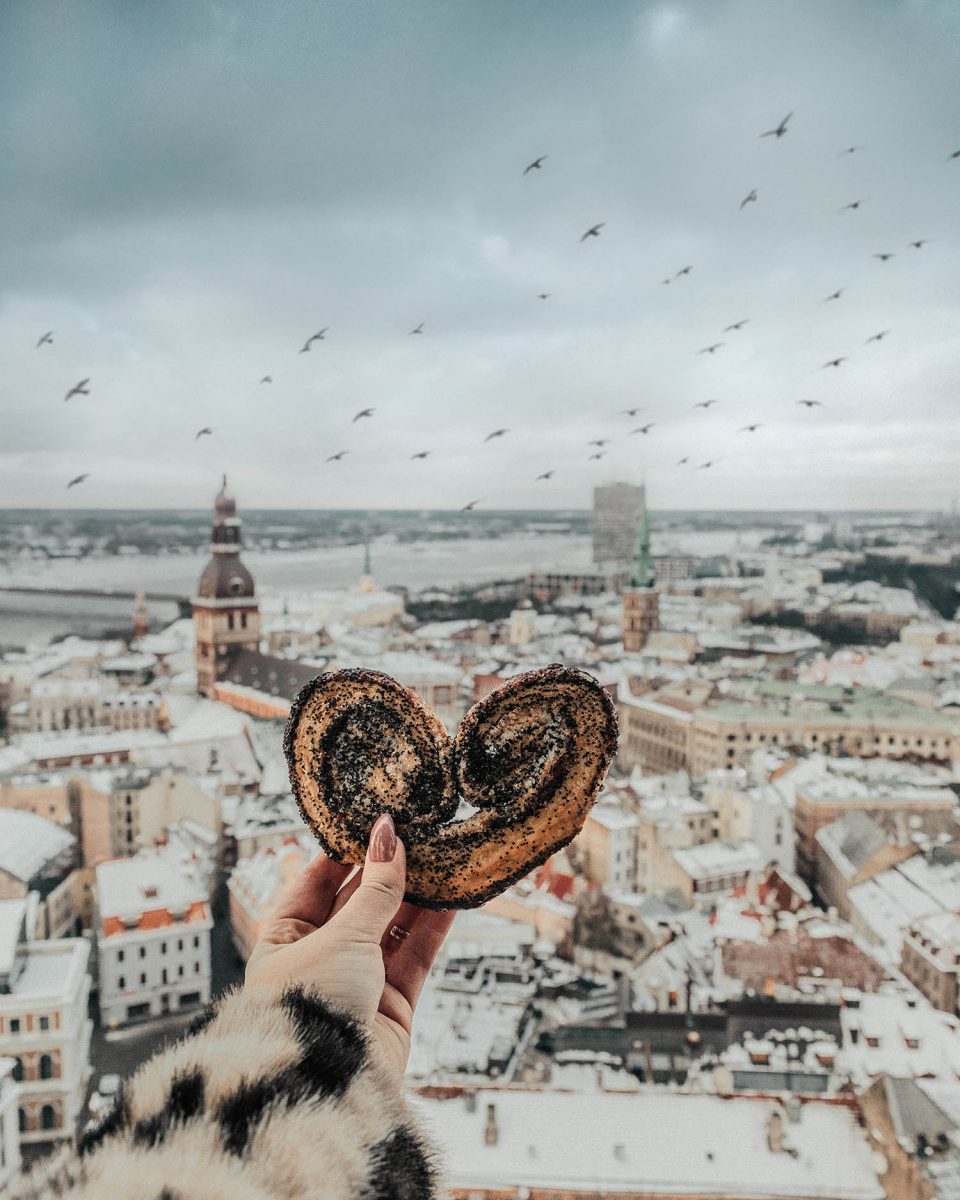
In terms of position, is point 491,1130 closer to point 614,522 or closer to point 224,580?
point 224,580

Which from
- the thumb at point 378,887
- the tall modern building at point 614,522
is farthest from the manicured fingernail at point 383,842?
the tall modern building at point 614,522

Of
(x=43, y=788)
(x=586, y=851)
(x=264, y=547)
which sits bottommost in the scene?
(x=586, y=851)

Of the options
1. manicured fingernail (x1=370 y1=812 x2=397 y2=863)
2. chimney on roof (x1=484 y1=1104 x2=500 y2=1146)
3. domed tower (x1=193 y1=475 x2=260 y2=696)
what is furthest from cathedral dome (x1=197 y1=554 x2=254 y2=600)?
manicured fingernail (x1=370 y1=812 x2=397 y2=863)

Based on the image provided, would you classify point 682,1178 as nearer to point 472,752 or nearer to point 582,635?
point 472,752

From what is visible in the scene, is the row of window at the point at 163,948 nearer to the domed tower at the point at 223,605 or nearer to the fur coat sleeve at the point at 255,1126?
the fur coat sleeve at the point at 255,1126

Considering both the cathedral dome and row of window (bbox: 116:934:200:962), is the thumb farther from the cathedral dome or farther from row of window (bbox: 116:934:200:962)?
the cathedral dome

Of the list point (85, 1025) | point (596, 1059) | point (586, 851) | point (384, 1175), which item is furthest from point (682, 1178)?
point (586, 851)

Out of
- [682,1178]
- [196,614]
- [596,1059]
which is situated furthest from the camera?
[196,614]
